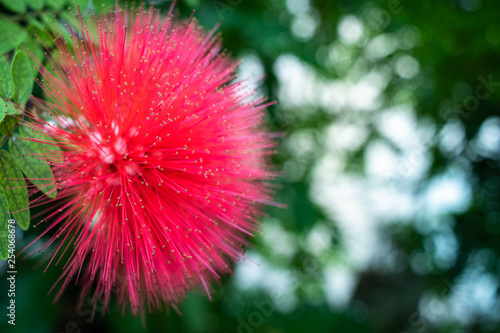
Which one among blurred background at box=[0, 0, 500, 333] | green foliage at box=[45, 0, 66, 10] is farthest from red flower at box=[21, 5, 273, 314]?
blurred background at box=[0, 0, 500, 333]

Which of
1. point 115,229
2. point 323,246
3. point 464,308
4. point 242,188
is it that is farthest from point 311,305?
point 115,229

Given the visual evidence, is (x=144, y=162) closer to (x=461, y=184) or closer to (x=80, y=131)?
(x=80, y=131)

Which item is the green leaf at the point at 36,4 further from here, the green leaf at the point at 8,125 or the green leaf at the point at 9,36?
the green leaf at the point at 8,125

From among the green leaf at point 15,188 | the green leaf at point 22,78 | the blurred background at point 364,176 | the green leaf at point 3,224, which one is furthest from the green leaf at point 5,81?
the blurred background at point 364,176

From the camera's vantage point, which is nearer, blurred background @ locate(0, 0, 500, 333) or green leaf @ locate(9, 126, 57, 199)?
green leaf @ locate(9, 126, 57, 199)

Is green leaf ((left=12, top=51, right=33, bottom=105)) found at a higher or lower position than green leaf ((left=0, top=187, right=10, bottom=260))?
higher

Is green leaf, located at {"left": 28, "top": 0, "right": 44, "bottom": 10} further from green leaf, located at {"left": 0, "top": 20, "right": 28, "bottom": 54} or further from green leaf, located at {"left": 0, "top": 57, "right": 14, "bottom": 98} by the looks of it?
green leaf, located at {"left": 0, "top": 57, "right": 14, "bottom": 98}
